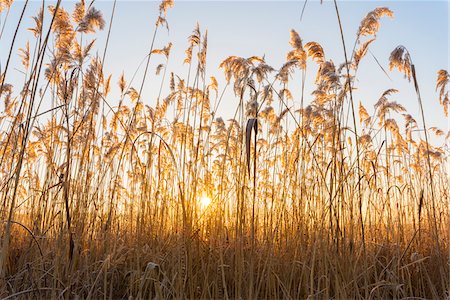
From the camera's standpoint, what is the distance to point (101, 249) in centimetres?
242

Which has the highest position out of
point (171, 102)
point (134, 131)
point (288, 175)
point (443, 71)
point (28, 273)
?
point (443, 71)

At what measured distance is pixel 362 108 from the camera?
3.69 m

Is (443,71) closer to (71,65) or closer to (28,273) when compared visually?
(71,65)

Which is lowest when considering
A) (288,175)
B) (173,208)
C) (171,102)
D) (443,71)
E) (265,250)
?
(265,250)

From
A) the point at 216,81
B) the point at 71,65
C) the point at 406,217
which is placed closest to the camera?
the point at 71,65

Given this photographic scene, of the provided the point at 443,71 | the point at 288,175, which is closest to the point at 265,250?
the point at 288,175

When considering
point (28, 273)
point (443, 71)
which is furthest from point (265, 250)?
point (443, 71)

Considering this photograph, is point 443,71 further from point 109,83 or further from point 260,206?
point 109,83

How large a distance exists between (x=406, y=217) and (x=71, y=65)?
3143 mm

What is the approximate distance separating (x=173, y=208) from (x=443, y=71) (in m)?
2.48

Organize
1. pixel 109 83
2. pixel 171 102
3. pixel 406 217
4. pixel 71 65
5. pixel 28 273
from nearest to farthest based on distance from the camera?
pixel 28 273
pixel 71 65
pixel 109 83
pixel 171 102
pixel 406 217

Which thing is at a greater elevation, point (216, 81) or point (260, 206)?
point (216, 81)

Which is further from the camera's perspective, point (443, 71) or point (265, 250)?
point (443, 71)

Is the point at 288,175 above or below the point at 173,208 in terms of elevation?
above
